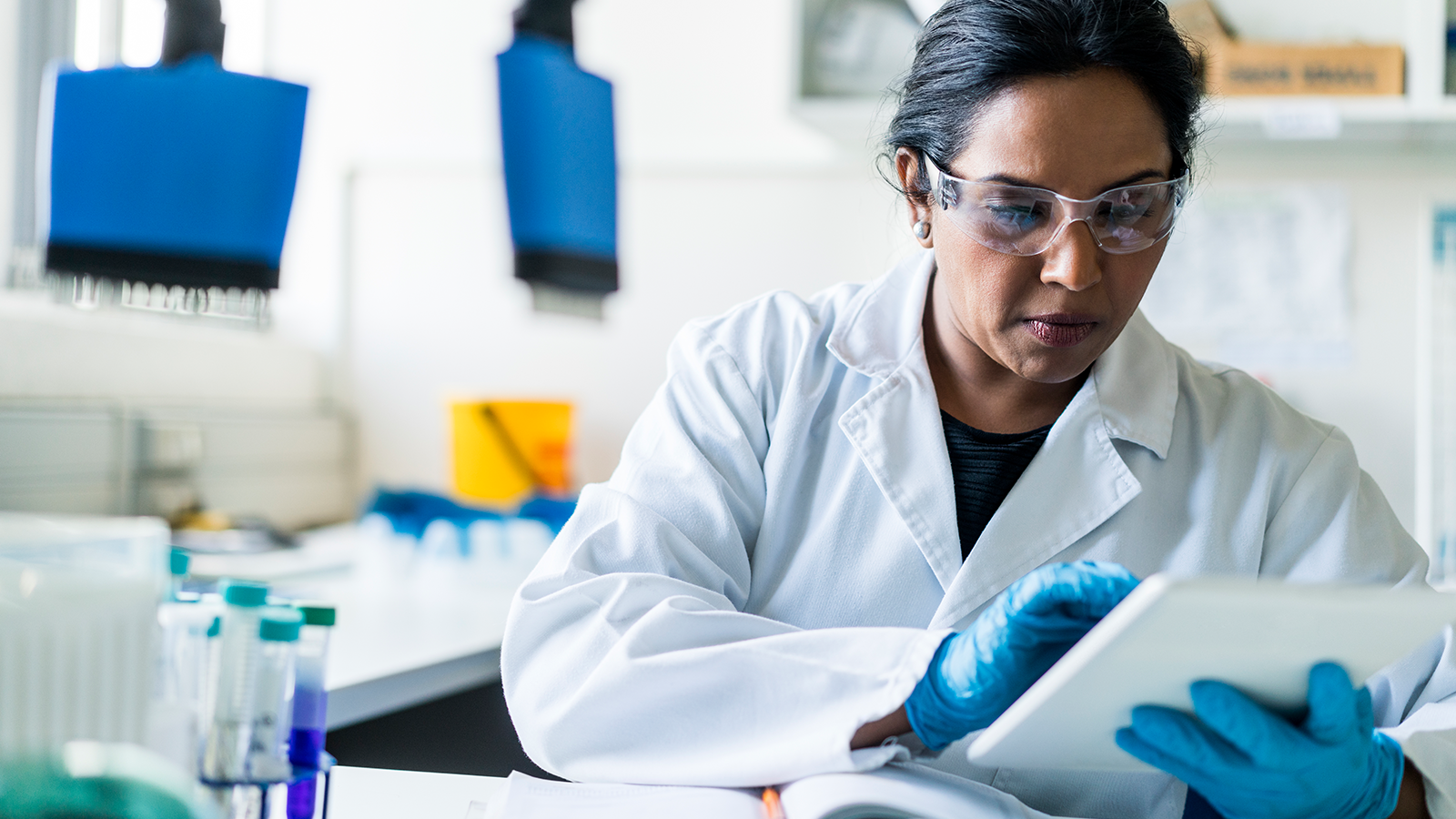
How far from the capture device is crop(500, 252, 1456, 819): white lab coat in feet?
3.09

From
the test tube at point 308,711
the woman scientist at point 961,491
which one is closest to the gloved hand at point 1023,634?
the woman scientist at point 961,491

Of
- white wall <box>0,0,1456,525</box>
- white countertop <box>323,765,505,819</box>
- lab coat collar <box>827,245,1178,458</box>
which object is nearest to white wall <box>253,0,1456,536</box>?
white wall <box>0,0,1456,525</box>

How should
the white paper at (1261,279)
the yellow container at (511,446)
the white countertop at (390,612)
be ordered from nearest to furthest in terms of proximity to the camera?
the white countertop at (390,612) → the white paper at (1261,279) → the yellow container at (511,446)

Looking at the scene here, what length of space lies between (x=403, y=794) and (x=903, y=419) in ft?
1.96

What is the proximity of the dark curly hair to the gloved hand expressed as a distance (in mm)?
478

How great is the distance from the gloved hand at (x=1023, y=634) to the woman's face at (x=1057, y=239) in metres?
0.32

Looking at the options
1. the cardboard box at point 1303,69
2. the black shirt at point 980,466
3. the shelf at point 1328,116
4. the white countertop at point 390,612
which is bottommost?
the white countertop at point 390,612

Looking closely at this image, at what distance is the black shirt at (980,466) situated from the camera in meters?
1.18

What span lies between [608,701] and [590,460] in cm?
178

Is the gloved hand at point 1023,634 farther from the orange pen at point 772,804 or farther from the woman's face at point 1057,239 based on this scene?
the woman's face at point 1057,239

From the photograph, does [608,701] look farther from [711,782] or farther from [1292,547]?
[1292,547]

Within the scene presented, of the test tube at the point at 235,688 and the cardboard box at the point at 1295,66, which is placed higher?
the cardboard box at the point at 1295,66

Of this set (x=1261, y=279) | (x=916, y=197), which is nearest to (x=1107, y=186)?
(x=916, y=197)

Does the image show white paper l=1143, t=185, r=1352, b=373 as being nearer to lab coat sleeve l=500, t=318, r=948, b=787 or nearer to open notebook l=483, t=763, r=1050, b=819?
lab coat sleeve l=500, t=318, r=948, b=787
